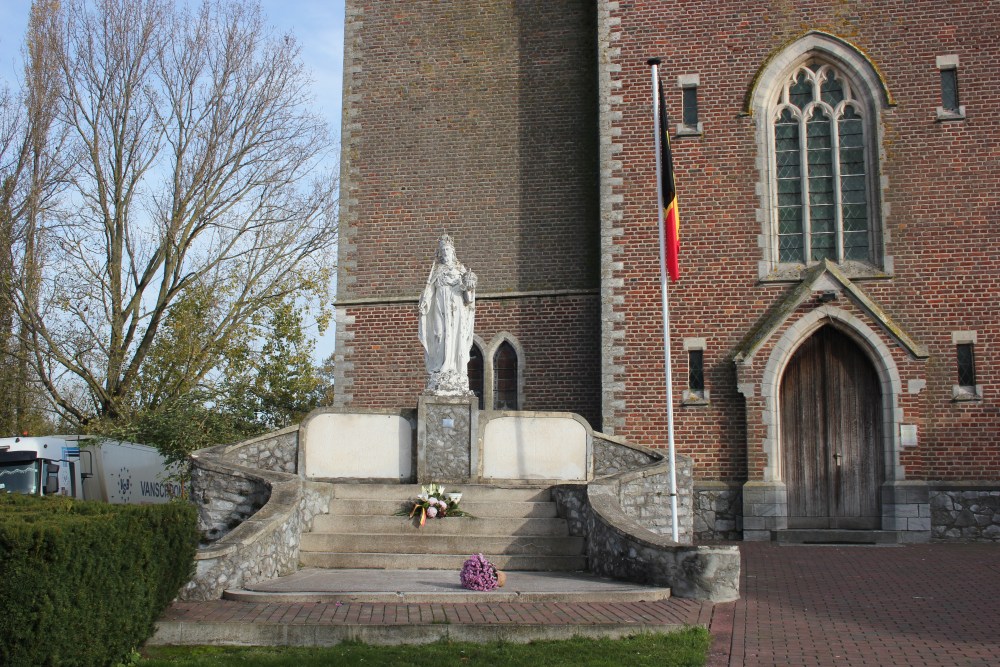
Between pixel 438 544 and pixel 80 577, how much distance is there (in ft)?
19.4

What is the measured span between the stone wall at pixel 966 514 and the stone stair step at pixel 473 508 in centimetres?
744

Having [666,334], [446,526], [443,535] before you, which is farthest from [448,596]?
[666,334]

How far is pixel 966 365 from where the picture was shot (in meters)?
18.0

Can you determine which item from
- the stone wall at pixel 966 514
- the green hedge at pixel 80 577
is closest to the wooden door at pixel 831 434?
the stone wall at pixel 966 514

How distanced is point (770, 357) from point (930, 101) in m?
5.20

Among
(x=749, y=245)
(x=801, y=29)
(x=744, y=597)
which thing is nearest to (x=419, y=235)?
(x=749, y=245)

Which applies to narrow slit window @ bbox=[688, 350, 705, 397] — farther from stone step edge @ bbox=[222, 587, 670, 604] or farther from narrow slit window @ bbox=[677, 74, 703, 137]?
stone step edge @ bbox=[222, 587, 670, 604]

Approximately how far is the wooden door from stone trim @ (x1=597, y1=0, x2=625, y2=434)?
2.86 meters

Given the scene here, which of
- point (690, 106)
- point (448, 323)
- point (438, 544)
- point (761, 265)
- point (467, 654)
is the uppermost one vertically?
point (690, 106)

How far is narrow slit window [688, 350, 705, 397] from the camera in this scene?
18594mm

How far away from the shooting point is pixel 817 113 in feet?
63.2

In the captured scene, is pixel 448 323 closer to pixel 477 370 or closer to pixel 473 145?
pixel 477 370

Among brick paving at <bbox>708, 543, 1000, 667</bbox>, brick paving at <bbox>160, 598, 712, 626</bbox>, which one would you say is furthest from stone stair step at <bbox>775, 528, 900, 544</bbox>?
brick paving at <bbox>160, 598, 712, 626</bbox>

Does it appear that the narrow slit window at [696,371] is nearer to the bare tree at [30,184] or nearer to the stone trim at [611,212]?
the stone trim at [611,212]
